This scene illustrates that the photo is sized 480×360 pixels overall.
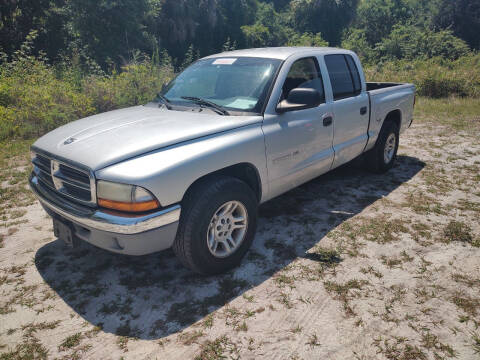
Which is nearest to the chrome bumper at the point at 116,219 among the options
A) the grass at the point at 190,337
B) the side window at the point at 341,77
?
A: the grass at the point at 190,337

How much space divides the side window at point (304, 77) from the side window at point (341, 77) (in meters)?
0.23

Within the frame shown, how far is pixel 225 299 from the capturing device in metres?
2.75

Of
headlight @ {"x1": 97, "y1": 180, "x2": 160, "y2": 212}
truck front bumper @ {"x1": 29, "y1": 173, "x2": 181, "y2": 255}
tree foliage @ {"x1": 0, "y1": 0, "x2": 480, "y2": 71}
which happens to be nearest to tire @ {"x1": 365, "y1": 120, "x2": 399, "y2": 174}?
truck front bumper @ {"x1": 29, "y1": 173, "x2": 181, "y2": 255}

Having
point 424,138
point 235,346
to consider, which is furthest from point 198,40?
point 235,346

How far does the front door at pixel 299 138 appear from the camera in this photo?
10.8ft

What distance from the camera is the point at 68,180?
8.89 ft

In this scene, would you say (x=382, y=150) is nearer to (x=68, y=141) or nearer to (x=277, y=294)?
(x=277, y=294)

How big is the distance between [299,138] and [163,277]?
1.82m

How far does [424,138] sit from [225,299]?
6582 mm

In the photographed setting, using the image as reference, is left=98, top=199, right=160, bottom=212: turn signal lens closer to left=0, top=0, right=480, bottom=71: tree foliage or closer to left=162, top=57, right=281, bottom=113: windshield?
left=162, top=57, right=281, bottom=113: windshield

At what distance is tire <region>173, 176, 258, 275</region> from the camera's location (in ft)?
8.80

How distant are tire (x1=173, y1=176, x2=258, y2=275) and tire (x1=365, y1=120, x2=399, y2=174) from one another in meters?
2.84

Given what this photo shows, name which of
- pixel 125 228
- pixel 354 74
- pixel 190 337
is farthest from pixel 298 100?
pixel 190 337

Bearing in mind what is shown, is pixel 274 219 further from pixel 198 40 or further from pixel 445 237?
pixel 198 40
